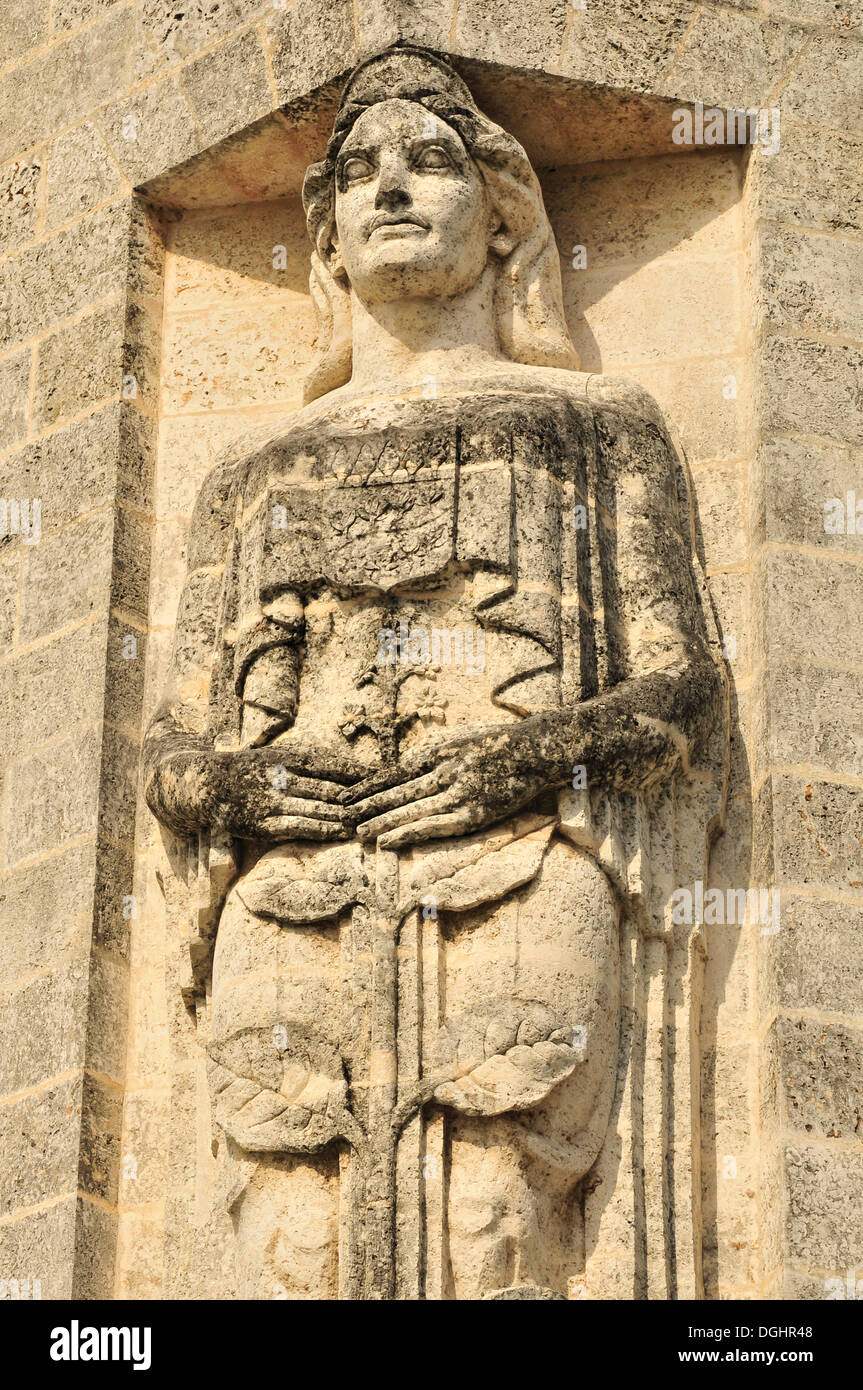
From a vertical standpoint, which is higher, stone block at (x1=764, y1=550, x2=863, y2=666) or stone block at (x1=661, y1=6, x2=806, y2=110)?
stone block at (x1=661, y1=6, x2=806, y2=110)

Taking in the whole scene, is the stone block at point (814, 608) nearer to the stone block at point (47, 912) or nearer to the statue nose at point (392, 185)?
the statue nose at point (392, 185)

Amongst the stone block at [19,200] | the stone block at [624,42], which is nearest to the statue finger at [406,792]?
the stone block at [624,42]

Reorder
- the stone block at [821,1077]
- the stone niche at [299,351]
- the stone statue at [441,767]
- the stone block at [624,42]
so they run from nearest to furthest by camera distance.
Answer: the stone statue at [441,767] → the stone block at [821,1077] → the stone niche at [299,351] → the stone block at [624,42]

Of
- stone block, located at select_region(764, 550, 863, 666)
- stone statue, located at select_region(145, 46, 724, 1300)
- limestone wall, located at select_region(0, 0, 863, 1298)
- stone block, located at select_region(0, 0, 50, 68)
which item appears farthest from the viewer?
stone block, located at select_region(0, 0, 50, 68)

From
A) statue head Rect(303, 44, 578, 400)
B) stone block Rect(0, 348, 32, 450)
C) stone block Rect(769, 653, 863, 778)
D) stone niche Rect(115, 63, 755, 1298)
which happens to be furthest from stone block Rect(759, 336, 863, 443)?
stone block Rect(0, 348, 32, 450)

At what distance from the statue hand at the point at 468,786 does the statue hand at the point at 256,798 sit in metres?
0.09

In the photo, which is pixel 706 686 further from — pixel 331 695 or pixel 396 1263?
pixel 396 1263

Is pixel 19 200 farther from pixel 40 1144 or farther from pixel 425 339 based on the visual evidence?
pixel 40 1144

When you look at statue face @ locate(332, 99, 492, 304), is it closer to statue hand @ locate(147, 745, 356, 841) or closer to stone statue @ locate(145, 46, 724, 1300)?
stone statue @ locate(145, 46, 724, 1300)

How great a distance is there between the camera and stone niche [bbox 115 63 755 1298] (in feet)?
25.0

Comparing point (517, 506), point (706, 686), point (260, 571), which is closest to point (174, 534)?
point (260, 571)

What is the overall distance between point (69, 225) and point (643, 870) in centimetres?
321

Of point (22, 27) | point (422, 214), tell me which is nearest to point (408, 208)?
point (422, 214)

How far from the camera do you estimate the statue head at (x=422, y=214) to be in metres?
8.17
